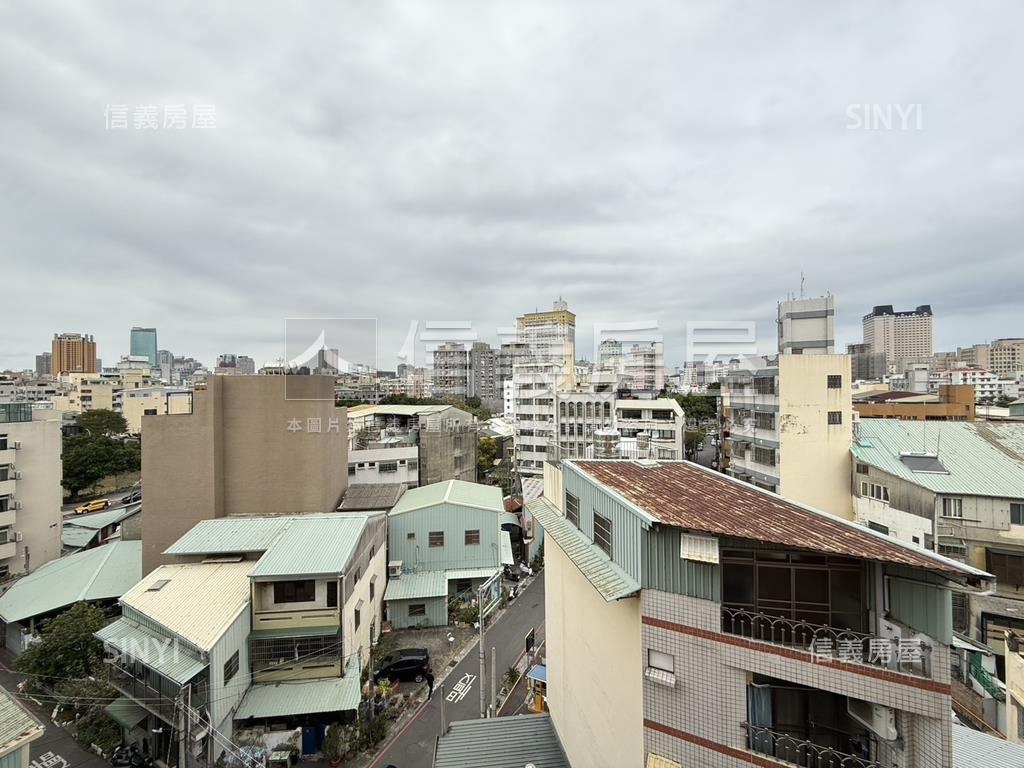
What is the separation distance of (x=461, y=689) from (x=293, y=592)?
574 cm

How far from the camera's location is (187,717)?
30.6ft

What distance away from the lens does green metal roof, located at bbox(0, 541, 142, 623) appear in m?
14.9

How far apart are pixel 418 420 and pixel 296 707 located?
1695cm

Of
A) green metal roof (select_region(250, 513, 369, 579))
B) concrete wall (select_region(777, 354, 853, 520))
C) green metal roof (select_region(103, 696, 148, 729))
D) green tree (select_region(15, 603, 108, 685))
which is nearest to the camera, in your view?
green metal roof (select_region(103, 696, 148, 729))

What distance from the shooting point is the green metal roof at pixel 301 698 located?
10.6 m

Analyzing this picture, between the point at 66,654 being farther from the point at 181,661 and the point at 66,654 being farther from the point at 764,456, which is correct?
the point at 764,456

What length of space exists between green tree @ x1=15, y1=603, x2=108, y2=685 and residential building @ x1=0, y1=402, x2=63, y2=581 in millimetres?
10864

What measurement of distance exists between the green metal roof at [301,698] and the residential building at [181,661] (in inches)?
12.7

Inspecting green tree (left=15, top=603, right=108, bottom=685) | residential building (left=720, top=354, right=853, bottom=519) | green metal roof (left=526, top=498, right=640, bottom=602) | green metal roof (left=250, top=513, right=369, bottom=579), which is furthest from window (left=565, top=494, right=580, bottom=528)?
residential building (left=720, top=354, right=853, bottom=519)

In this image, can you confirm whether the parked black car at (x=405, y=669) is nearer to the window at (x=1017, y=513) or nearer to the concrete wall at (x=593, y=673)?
the concrete wall at (x=593, y=673)

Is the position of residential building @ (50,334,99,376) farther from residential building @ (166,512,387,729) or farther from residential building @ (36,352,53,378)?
residential building @ (166,512,387,729)

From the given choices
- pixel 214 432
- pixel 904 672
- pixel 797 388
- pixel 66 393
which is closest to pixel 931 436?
pixel 797 388

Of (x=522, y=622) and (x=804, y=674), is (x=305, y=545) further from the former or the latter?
(x=804, y=674)

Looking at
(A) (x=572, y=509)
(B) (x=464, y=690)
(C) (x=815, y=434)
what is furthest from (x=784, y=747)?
(C) (x=815, y=434)
